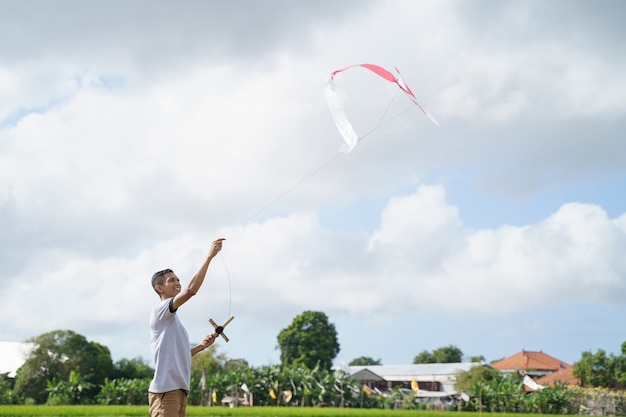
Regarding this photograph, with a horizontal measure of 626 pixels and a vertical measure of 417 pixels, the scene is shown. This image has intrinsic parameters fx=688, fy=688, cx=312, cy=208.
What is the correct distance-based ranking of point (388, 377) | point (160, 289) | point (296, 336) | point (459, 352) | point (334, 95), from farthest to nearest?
point (459, 352), point (388, 377), point (296, 336), point (334, 95), point (160, 289)

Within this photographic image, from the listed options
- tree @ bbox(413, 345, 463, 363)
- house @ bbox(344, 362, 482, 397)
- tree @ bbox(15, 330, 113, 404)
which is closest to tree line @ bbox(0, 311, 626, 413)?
tree @ bbox(15, 330, 113, 404)

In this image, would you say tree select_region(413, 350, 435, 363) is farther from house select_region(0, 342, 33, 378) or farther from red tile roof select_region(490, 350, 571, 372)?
house select_region(0, 342, 33, 378)

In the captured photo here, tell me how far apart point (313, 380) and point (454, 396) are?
17.1 meters

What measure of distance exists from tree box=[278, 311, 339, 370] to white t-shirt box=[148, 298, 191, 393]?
172ft

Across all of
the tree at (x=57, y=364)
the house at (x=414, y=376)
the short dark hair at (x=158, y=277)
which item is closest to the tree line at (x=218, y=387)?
the tree at (x=57, y=364)

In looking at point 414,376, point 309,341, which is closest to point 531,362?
point 414,376

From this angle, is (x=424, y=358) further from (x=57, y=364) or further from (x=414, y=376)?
(x=57, y=364)

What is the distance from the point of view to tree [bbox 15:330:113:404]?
106 ft

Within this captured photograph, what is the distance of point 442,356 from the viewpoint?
74.1 m

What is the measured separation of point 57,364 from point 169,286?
31.9 metres

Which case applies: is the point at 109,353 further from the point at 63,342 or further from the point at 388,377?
the point at 388,377

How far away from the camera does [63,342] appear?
33938 millimetres

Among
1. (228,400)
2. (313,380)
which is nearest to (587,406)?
(313,380)

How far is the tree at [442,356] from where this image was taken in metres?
74.1
